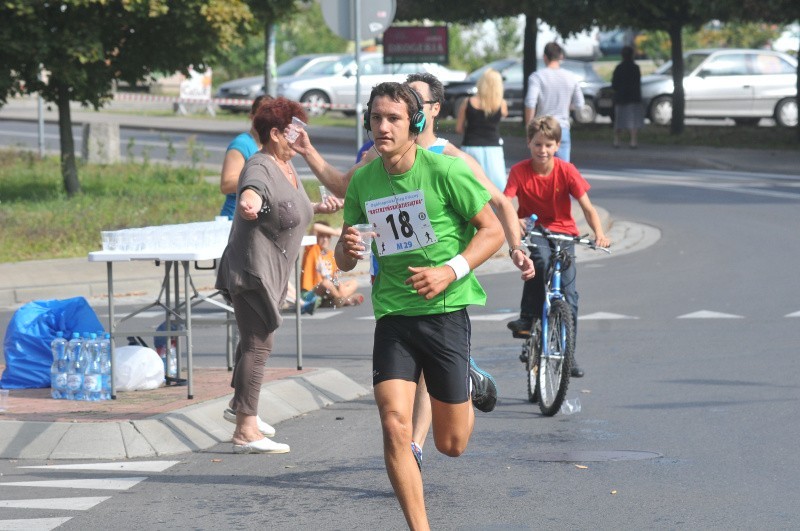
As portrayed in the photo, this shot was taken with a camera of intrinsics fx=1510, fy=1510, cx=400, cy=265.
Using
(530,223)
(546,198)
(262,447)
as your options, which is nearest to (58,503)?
(262,447)

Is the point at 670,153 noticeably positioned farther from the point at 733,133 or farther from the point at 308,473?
the point at 308,473

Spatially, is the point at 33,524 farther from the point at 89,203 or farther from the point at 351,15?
the point at 89,203

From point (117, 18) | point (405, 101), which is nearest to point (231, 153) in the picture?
A: point (405, 101)

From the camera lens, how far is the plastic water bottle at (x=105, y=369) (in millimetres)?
8789

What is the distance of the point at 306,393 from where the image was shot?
9.12 m

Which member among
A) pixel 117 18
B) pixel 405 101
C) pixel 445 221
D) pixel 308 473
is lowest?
pixel 308 473

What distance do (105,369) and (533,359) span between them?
99.8 inches

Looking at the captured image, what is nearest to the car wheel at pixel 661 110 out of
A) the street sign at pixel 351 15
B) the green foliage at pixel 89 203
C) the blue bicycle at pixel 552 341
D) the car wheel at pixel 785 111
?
the car wheel at pixel 785 111

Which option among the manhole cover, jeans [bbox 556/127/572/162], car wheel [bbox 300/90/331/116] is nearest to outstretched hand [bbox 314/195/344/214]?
the manhole cover

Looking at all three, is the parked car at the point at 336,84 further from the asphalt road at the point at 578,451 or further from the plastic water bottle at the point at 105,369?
the plastic water bottle at the point at 105,369

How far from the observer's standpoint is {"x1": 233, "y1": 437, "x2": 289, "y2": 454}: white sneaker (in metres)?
7.65

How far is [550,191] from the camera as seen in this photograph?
9281mm

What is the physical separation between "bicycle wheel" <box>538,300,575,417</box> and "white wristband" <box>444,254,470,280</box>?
2.77 metres

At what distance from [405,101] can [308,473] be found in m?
2.18
